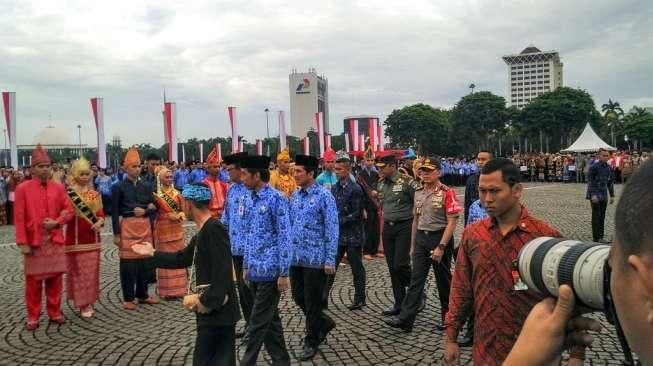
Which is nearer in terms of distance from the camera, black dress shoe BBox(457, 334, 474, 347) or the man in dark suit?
black dress shoe BBox(457, 334, 474, 347)

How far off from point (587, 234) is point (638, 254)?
1235cm

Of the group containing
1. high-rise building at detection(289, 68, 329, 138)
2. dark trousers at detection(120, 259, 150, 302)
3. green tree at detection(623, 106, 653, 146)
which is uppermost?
high-rise building at detection(289, 68, 329, 138)

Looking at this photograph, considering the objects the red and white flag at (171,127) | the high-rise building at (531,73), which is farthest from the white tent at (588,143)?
the high-rise building at (531,73)

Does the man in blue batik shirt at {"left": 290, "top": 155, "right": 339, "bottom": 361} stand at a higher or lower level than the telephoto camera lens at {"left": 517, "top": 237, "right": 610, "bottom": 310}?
lower

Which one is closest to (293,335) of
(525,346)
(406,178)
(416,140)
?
(406,178)

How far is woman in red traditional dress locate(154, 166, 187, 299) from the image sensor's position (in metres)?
7.77

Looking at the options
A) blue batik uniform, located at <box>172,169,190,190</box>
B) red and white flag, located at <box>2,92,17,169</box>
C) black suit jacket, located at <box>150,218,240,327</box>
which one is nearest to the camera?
black suit jacket, located at <box>150,218,240,327</box>

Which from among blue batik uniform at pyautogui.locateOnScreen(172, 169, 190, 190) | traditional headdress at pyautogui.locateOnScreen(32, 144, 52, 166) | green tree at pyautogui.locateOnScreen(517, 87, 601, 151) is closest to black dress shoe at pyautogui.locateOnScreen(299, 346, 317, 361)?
traditional headdress at pyautogui.locateOnScreen(32, 144, 52, 166)

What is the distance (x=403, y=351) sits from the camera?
525 centimetres

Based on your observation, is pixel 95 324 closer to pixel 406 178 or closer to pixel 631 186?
pixel 406 178

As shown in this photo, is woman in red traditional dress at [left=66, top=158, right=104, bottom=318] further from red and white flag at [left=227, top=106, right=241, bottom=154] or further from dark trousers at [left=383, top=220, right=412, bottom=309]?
red and white flag at [left=227, top=106, right=241, bottom=154]

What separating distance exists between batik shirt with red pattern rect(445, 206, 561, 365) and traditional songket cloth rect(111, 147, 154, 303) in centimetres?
521

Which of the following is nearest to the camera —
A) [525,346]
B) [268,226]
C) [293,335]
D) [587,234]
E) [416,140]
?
[525,346]

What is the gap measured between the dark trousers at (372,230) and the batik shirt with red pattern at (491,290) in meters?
6.93
